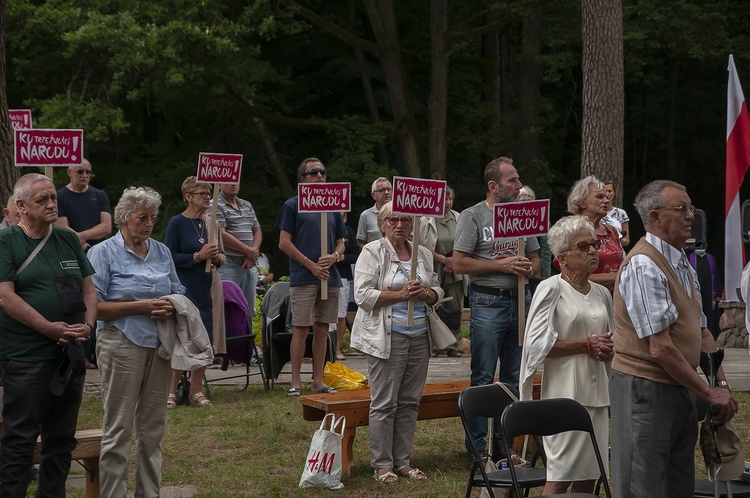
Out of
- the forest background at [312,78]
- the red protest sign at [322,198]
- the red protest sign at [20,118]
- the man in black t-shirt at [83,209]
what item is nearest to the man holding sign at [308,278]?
the red protest sign at [322,198]

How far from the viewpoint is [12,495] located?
231 inches

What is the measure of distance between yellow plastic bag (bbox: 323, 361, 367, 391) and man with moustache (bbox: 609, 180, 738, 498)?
500cm

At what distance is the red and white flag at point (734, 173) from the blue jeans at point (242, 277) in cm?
501

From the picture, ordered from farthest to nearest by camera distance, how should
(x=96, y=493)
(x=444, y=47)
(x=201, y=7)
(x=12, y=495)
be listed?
(x=444, y=47) < (x=201, y=7) < (x=96, y=493) < (x=12, y=495)

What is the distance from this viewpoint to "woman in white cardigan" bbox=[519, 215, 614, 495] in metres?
5.78

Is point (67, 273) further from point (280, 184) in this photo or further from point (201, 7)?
point (280, 184)

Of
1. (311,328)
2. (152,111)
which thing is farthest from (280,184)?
(311,328)

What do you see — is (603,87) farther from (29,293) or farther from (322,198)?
(29,293)

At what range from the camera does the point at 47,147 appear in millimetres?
8516

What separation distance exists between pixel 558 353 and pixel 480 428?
5.94ft

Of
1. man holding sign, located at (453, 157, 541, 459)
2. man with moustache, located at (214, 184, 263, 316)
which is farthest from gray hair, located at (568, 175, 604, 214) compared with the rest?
man with moustache, located at (214, 184, 263, 316)

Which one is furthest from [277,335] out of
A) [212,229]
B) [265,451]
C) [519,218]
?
[519,218]

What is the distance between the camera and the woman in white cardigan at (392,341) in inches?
283

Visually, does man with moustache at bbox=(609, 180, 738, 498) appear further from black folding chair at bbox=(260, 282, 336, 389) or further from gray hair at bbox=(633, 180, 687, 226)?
black folding chair at bbox=(260, 282, 336, 389)
